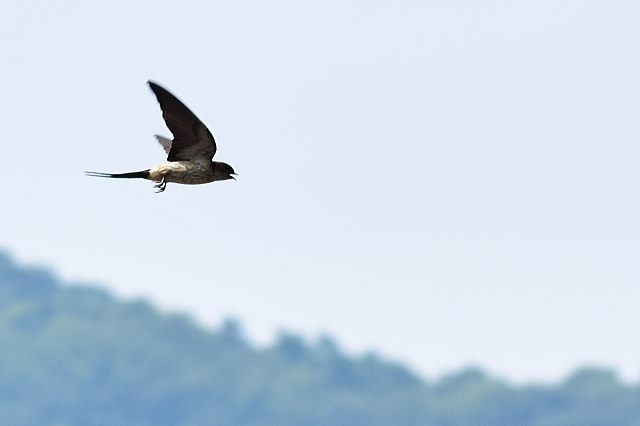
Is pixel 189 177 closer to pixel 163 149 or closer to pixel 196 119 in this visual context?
pixel 196 119

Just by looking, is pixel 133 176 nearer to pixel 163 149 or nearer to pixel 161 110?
pixel 161 110

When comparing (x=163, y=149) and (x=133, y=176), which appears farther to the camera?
(x=163, y=149)

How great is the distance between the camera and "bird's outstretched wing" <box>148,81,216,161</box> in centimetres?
1681

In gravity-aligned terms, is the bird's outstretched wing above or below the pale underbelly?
above

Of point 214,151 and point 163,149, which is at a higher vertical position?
point 163,149

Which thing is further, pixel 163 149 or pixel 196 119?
pixel 163 149

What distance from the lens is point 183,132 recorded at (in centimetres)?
1688

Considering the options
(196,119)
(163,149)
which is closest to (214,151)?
(196,119)

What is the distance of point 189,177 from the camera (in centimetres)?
1666

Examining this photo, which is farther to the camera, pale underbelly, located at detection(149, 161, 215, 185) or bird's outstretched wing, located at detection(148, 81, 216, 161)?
bird's outstretched wing, located at detection(148, 81, 216, 161)

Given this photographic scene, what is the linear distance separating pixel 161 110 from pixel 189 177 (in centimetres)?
91

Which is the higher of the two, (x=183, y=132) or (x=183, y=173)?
(x=183, y=132)

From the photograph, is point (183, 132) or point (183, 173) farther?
point (183, 132)

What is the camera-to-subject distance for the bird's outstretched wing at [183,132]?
1681 cm
